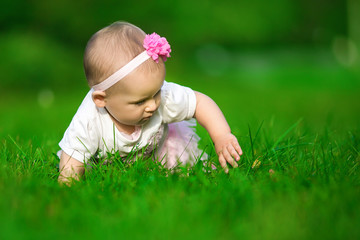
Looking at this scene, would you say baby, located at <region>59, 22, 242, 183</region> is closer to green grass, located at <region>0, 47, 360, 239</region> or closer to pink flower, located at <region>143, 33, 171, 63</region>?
pink flower, located at <region>143, 33, 171, 63</region>

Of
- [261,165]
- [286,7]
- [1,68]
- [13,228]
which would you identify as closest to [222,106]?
[261,165]

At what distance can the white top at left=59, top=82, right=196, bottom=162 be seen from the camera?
2354 millimetres

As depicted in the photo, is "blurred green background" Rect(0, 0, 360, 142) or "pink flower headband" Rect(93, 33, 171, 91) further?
"blurred green background" Rect(0, 0, 360, 142)

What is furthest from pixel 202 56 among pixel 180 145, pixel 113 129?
pixel 113 129

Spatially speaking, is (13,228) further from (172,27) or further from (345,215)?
(172,27)

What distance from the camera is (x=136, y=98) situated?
2.24 m

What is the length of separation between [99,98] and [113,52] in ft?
0.92

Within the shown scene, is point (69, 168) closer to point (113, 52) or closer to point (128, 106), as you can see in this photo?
point (128, 106)

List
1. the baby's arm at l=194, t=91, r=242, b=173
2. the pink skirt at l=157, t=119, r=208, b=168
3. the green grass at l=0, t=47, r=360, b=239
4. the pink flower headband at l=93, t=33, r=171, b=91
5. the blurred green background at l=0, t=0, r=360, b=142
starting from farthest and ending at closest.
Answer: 1. the blurred green background at l=0, t=0, r=360, b=142
2. the pink skirt at l=157, t=119, r=208, b=168
3. the baby's arm at l=194, t=91, r=242, b=173
4. the pink flower headband at l=93, t=33, r=171, b=91
5. the green grass at l=0, t=47, r=360, b=239

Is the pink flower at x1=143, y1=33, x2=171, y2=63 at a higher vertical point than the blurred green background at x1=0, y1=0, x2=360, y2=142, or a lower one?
higher

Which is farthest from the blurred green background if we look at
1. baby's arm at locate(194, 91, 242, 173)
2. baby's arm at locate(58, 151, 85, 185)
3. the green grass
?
baby's arm at locate(58, 151, 85, 185)

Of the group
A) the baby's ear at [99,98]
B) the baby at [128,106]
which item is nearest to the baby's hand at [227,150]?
the baby at [128,106]

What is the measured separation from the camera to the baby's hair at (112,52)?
2207 millimetres

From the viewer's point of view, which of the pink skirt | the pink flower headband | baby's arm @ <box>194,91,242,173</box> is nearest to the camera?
the pink flower headband
